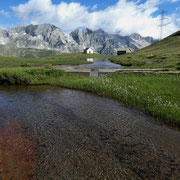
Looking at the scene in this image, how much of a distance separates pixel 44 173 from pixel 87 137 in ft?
10.9

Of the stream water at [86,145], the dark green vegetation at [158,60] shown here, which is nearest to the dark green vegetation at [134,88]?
the stream water at [86,145]

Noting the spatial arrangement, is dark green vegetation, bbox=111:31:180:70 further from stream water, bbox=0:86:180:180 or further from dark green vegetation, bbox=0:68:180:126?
stream water, bbox=0:86:180:180

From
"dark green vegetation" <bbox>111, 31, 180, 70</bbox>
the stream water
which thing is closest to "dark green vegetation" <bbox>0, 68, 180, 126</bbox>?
the stream water

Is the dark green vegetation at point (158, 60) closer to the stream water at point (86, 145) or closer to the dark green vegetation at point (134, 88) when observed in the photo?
the dark green vegetation at point (134, 88)

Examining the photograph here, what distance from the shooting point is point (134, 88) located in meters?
16.6

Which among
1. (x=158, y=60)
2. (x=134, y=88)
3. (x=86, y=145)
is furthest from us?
(x=158, y=60)

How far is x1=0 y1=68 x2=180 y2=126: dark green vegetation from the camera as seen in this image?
437 inches

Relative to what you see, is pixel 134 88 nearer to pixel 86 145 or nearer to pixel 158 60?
pixel 86 145

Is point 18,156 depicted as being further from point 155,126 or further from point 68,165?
point 155,126

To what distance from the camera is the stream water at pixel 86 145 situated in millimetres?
5898

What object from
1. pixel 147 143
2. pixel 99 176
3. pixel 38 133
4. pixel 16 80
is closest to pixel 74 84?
pixel 16 80

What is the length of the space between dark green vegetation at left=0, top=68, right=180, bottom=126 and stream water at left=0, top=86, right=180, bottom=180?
4.14ft

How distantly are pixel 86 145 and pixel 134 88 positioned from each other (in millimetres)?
10967

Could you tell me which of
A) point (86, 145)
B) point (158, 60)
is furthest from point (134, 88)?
point (158, 60)
